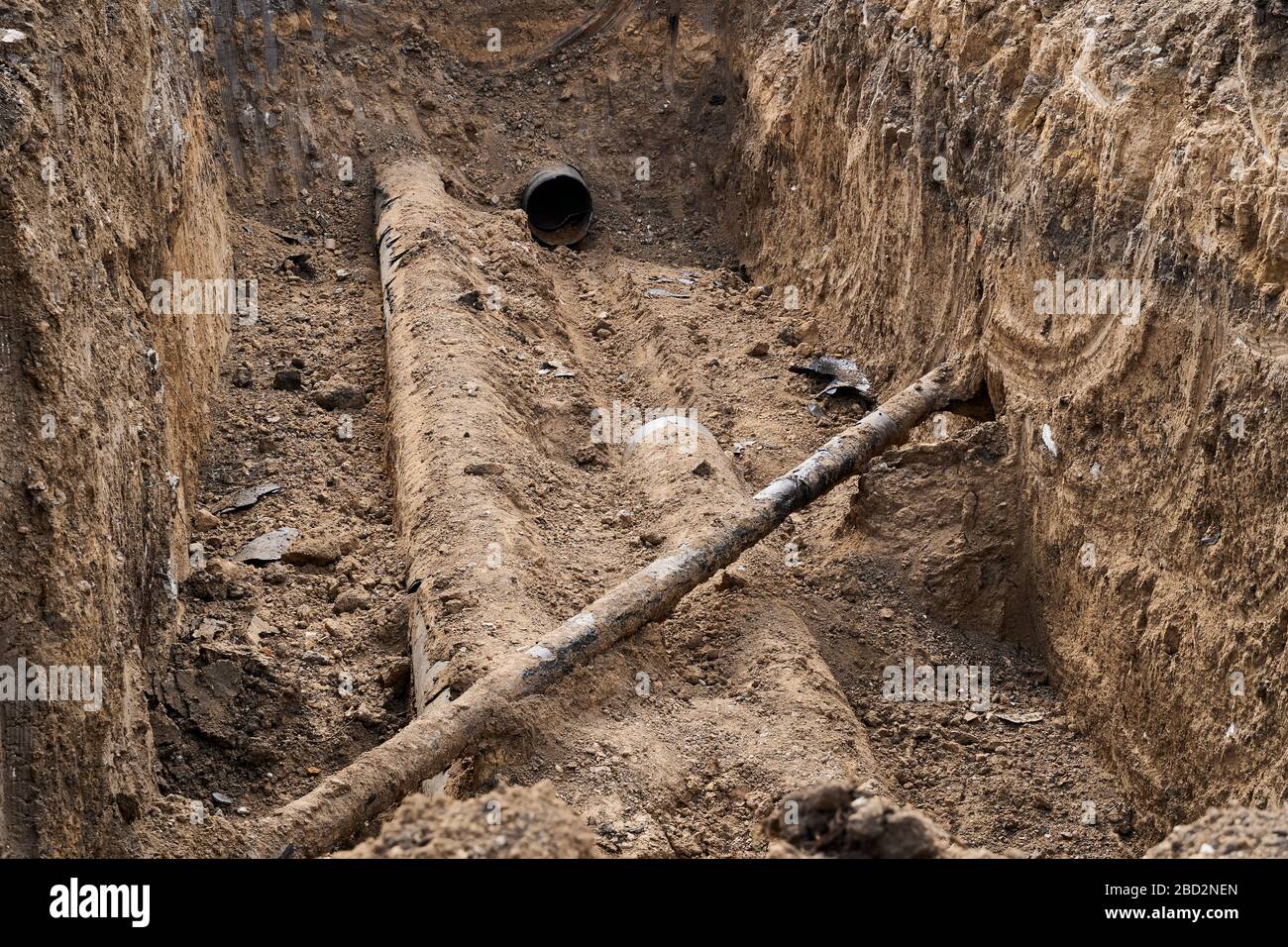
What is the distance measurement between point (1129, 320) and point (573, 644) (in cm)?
265

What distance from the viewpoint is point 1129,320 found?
533cm

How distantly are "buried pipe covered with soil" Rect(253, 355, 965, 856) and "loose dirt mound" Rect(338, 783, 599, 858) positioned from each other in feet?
5.36

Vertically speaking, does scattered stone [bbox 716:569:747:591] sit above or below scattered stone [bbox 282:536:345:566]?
below

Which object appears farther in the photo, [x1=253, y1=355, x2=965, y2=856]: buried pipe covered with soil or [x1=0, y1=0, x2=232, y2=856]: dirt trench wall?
[x1=253, y1=355, x2=965, y2=856]: buried pipe covered with soil

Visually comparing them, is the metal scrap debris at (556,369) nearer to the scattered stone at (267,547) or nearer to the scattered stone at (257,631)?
the scattered stone at (267,547)

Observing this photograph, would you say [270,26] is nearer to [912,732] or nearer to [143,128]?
[143,128]

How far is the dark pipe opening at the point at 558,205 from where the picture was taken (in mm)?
9766

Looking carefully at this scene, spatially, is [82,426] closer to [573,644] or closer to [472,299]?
[573,644]

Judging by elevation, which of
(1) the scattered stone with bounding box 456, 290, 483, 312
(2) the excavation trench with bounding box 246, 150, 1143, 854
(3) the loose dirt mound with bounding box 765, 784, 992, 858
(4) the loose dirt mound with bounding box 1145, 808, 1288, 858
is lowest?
(4) the loose dirt mound with bounding box 1145, 808, 1288, 858

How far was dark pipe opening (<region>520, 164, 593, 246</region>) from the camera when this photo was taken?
32.0 ft

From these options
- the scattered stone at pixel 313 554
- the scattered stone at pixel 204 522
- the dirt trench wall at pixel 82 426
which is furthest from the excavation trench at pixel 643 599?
the scattered stone at pixel 204 522

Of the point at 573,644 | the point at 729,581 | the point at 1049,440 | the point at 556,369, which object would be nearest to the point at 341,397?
the point at 556,369

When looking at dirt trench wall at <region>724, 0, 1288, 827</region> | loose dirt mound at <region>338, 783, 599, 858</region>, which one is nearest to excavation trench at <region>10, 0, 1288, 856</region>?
dirt trench wall at <region>724, 0, 1288, 827</region>

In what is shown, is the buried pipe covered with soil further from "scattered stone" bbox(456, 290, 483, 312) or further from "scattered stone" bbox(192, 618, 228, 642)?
"scattered stone" bbox(456, 290, 483, 312)
